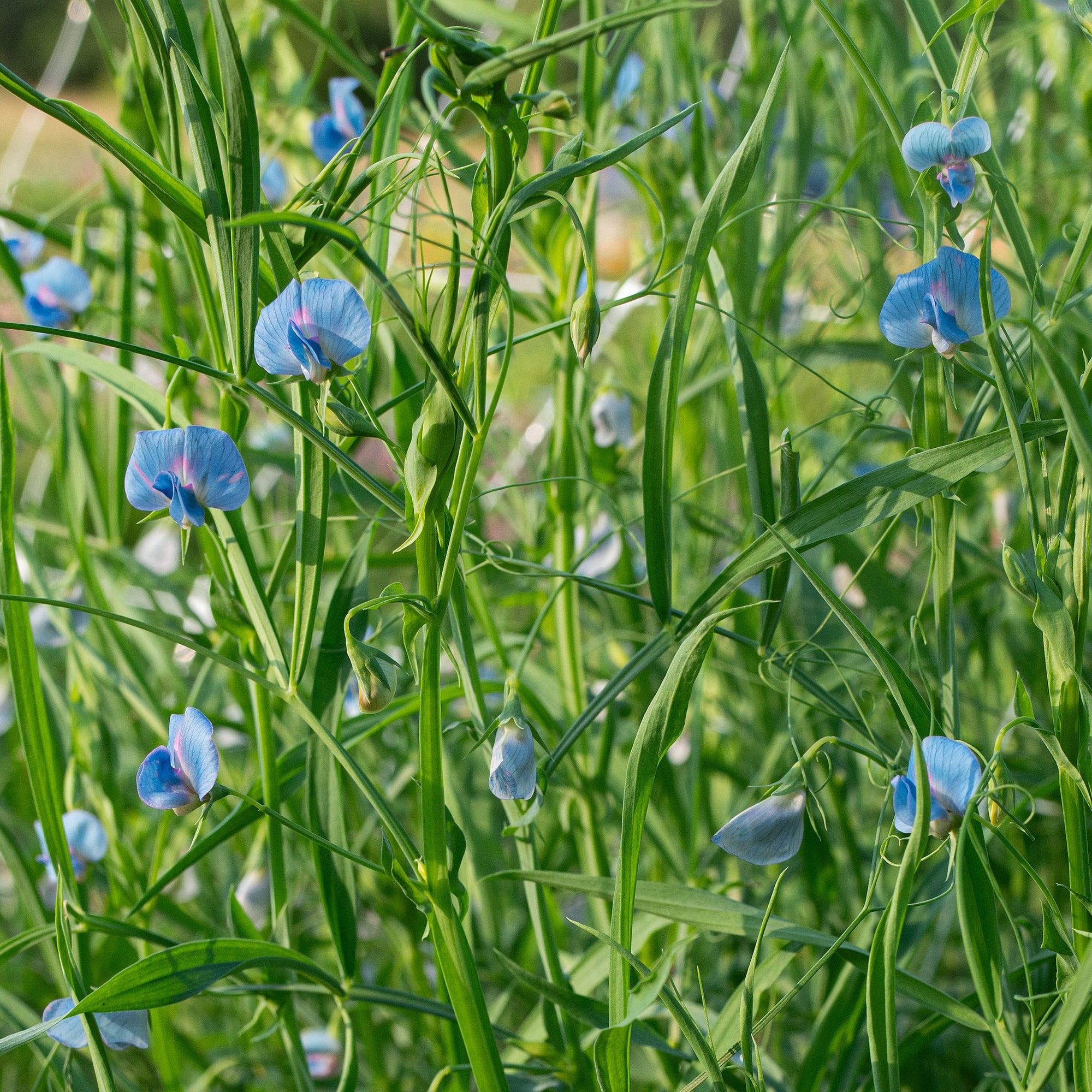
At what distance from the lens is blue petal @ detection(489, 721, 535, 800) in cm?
40

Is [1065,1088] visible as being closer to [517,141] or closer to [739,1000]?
[739,1000]

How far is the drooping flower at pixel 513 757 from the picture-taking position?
0.40 meters

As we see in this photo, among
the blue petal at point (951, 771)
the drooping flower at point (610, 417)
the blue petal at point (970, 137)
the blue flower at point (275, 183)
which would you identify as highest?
the blue flower at point (275, 183)

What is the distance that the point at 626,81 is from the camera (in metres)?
0.83

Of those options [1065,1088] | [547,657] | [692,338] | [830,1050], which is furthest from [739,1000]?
[692,338]

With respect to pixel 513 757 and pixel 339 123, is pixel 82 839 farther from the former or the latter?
pixel 339 123

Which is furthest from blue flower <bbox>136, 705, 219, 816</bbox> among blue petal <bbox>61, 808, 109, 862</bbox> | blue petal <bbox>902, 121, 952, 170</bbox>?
blue petal <bbox>902, 121, 952, 170</bbox>

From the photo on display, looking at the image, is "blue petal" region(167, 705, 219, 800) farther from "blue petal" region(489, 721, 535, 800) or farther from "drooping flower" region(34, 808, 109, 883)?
"drooping flower" region(34, 808, 109, 883)

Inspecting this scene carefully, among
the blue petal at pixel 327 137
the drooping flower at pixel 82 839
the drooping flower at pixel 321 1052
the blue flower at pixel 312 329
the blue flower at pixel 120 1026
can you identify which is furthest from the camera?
the drooping flower at pixel 321 1052

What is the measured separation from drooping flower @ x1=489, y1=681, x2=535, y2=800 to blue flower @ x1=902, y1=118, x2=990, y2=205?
27cm

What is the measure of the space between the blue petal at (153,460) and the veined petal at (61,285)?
35 centimetres

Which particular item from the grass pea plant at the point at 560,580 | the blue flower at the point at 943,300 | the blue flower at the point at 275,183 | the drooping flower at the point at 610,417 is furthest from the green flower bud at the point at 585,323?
the blue flower at the point at 275,183

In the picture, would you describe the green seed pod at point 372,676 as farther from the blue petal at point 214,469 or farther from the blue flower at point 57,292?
the blue flower at point 57,292

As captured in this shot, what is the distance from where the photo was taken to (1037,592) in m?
0.37
